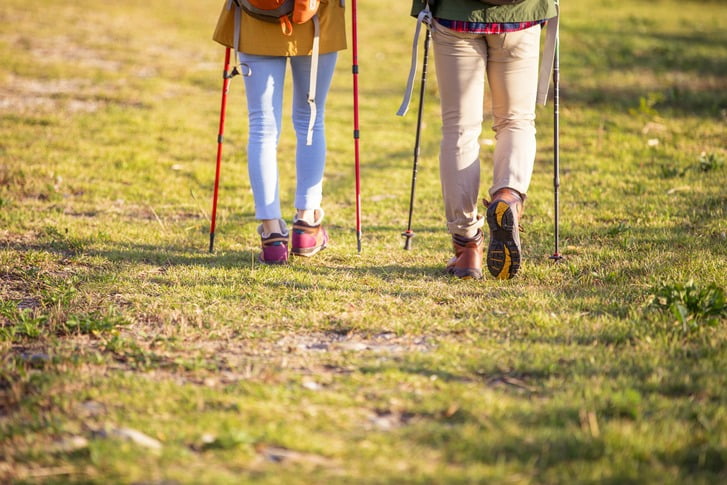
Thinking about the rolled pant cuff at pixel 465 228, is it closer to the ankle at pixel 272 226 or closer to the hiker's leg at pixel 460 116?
the hiker's leg at pixel 460 116

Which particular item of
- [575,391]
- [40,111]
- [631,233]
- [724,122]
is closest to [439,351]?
[575,391]

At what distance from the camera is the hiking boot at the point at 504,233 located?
4043mm

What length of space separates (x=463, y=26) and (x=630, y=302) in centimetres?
140

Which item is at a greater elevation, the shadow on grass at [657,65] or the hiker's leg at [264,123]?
the shadow on grass at [657,65]

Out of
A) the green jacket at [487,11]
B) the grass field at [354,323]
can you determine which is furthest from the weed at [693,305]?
the green jacket at [487,11]

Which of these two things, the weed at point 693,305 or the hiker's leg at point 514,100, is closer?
the weed at point 693,305

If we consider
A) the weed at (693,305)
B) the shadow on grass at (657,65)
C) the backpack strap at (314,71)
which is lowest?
the weed at (693,305)

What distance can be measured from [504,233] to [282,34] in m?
1.45

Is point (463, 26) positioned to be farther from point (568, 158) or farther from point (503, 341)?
point (568, 158)

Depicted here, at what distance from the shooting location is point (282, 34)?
4348 millimetres

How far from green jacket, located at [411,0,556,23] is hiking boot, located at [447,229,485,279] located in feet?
3.34

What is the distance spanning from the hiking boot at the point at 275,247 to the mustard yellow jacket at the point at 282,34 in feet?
2.91

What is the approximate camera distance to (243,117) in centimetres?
919

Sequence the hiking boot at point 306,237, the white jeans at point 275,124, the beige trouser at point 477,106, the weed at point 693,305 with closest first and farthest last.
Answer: the weed at point 693,305 → the beige trouser at point 477,106 → the white jeans at point 275,124 → the hiking boot at point 306,237
